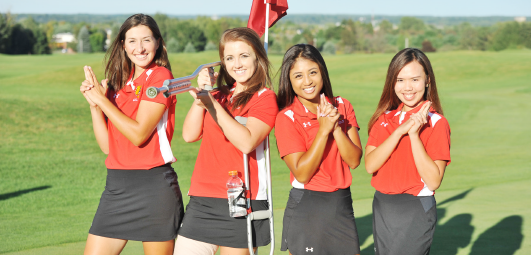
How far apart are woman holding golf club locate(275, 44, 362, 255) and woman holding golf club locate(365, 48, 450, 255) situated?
210mm

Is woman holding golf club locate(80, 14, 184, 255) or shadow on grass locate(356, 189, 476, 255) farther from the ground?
woman holding golf club locate(80, 14, 184, 255)

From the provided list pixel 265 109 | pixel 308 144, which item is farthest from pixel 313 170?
pixel 265 109

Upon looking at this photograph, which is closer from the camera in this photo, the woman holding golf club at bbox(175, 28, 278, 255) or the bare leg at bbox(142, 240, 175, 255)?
the woman holding golf club at bbox(175, 28, 278, 255)

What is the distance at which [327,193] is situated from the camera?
2.87 m

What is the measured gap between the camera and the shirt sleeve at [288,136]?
2.86 meters

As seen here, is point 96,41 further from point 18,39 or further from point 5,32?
point 5,32

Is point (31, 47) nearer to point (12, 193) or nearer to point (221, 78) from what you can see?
point (12, 193)

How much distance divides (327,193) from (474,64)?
99.7 feet

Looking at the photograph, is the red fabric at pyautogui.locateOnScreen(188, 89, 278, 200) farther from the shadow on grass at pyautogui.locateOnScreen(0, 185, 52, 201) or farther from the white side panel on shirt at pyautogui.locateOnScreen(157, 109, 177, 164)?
the shadow on grass at pyautogui.locateOnScreen(0, 185, 52, 201)

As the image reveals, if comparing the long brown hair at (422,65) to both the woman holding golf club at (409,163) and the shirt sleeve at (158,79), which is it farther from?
the shirt sleeve at (158,79)

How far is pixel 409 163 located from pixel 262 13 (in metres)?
1.44

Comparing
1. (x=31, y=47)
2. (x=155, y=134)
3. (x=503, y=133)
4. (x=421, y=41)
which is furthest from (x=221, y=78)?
(x=421, y=41)

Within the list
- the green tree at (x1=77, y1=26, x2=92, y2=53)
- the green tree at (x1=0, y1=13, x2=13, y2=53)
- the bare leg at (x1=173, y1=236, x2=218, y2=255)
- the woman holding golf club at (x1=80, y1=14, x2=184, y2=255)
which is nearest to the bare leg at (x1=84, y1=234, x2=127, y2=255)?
the woman holding golf club at (x1=80, y1=14, x2=184, y2=255)

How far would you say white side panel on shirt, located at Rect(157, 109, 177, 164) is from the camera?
10.1 feet
